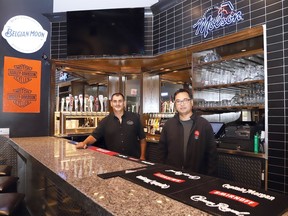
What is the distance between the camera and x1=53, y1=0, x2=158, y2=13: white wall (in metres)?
4.21

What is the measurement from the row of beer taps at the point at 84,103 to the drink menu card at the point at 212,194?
331cm

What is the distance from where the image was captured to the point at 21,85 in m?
3.81

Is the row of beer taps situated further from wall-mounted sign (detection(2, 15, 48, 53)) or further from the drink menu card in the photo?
the drink menu card

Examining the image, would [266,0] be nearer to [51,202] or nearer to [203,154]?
[203,154]

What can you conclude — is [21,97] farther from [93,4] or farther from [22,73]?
[93,4]

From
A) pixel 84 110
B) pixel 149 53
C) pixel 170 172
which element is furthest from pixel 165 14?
pixel 170 172

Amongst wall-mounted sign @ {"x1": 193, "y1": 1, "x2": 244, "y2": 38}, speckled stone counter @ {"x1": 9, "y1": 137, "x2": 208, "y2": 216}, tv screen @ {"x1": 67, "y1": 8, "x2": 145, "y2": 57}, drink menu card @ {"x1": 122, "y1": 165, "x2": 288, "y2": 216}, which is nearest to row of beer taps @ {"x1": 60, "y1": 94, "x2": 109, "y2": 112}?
tv screen @ {"x1": 67, "y1": 8, "x2": 145, "y2": 57}

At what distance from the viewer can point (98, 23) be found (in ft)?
13.2

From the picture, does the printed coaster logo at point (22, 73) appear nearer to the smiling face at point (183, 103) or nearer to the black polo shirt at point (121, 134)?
the black polo shirt at point (121, 134)

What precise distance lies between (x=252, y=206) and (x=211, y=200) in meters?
0.15

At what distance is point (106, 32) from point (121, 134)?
80.9 inches

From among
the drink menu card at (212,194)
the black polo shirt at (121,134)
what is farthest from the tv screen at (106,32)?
the drink menu card at (212,194)

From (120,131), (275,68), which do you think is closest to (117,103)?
(120,131)

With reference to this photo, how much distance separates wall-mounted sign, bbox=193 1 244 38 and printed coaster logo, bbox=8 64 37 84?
273 cm
